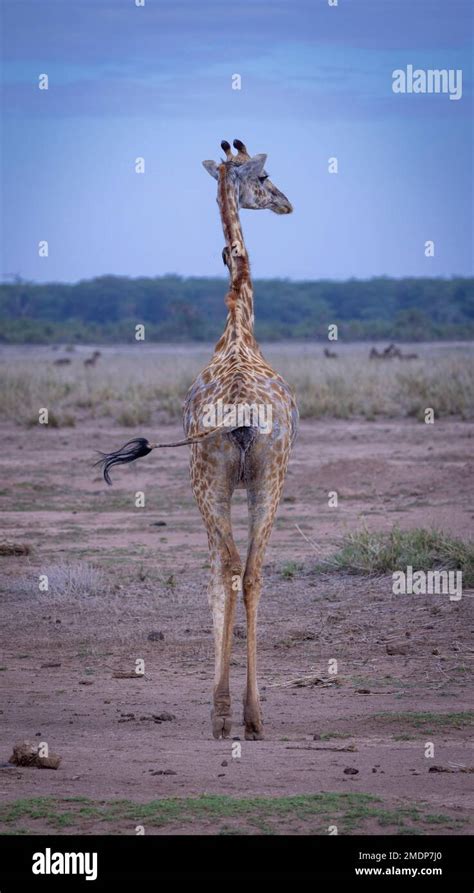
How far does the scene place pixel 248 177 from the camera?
28.1 feet

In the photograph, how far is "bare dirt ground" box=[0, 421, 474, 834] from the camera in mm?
6055

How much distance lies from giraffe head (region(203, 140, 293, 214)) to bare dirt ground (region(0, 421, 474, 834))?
3.02 meters

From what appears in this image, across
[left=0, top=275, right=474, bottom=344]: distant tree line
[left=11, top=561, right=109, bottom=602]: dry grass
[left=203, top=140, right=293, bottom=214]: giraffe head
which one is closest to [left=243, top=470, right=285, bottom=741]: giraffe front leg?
[left=203, top=140, right=293, bottom=214]: giraffe head

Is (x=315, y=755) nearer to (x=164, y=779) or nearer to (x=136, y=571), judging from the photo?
(x=164, y=779)

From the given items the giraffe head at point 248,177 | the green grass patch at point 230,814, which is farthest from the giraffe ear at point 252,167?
the green grass patch at point 230,814

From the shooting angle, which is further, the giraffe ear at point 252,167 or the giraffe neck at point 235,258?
the giraffe ear at point 252,167

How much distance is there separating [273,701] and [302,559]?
13.3 feet

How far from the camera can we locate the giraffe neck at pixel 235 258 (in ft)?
27.1

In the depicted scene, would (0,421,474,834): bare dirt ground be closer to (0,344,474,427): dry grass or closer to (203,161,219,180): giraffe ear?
(203,161,219,180): giraffe ear

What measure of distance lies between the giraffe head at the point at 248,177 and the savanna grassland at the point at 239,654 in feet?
9.92

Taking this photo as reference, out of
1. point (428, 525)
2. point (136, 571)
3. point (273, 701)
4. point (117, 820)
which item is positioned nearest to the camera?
point (117, 820)

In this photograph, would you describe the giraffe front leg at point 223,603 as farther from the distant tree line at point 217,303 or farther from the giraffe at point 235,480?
the distant tree line at point 217,303
